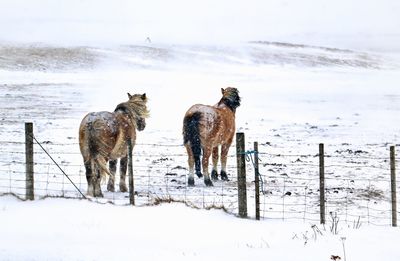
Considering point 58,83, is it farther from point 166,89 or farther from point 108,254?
point 108,254

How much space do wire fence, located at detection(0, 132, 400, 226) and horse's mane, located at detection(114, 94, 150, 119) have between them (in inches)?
28.7

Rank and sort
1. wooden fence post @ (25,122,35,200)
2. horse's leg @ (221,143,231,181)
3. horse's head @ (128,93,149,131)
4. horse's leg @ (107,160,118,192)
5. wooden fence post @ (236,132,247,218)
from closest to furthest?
wooden fence post @ (236,132,247,218) < wooden fence post @ (25,122,35,200) < horse's leg @ (107,160,118,192) < horse's head @ (128,93,149,131) < horse's leg @ (221,143,231,181)

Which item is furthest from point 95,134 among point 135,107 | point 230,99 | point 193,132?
point 230,99

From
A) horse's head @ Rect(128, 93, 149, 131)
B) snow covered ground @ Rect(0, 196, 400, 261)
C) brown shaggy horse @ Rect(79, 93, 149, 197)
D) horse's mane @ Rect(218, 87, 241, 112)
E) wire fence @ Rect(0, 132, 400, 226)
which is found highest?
horse's mane @ Rect(218, 87, 241, 112)

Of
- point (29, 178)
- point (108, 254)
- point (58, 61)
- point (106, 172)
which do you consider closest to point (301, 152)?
point (106, 172)

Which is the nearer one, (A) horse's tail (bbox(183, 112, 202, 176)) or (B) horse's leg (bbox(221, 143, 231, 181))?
(A) horse's tail (bbox(183, 112, 202, 176))

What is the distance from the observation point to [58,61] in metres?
49.7

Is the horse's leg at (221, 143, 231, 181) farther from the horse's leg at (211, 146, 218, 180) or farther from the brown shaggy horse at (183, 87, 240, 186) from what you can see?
the horse's leg at (211, 146, 218, 180)

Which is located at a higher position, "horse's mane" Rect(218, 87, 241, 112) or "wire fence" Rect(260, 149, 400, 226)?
"horse's mane" Rect(218, 87, 241, 112)

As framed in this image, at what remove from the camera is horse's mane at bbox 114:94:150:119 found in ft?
40.2

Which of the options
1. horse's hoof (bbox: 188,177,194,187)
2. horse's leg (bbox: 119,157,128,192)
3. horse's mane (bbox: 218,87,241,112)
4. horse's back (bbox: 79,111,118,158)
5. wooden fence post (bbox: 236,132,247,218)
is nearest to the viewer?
wooden fence post (bbox: 236,132,247,218)

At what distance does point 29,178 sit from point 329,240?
4879 millimetres

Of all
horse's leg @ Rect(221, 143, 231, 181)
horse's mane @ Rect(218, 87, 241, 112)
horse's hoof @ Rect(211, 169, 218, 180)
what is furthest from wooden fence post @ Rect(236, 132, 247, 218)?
horse's mane @ Rect(218, 87, 241, 112)

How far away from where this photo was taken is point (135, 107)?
12422 millimetres
